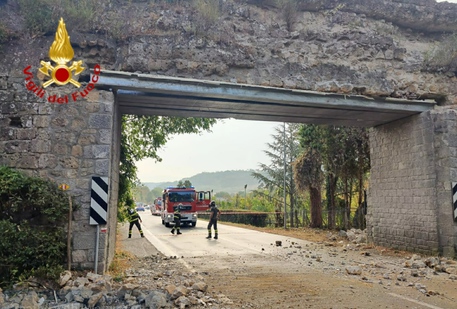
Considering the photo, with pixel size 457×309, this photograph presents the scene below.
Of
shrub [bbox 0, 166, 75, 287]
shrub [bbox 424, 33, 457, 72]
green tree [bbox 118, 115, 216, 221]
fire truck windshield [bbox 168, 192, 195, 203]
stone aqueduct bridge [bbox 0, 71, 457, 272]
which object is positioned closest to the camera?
shrub [bbox 0, 166, 75, 287]

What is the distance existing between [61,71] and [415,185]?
9497mm

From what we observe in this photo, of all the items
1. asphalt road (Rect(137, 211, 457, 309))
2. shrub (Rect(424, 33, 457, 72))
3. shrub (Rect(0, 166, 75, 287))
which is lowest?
asphalt road (Rect(137, 211, 457, 309))

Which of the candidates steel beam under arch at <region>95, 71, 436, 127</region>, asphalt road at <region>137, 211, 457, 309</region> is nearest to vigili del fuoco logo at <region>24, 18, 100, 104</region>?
steel beam under arch at <region>95, 71, 436, 127</region>

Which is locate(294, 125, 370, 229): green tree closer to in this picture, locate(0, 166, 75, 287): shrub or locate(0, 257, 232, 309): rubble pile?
locate(0, 257, 232, 309): rubble pile

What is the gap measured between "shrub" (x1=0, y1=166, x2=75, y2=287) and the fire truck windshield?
1778cm

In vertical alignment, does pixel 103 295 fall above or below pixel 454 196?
below

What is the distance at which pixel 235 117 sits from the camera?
1134 cm

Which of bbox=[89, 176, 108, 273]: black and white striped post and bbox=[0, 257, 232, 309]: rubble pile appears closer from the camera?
bbox=[0, 257, 232, 309]: rubble pile

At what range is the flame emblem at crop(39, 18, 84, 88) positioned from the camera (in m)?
7.60

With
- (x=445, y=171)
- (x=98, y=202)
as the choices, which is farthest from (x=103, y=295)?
(x=445, y=171)

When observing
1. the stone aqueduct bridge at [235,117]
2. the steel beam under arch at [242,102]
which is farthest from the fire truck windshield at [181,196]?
the steel beam under arch at [242,102]

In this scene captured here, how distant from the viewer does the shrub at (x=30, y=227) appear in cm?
616

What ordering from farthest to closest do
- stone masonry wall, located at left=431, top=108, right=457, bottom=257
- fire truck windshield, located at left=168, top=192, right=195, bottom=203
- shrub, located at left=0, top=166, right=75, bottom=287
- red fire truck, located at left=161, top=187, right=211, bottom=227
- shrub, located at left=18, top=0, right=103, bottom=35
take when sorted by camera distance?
fire truck windshield, located at left=168, top=192, right=195, bottom=203, red fire truck, located at left=161, top=187, right=211, bottom=227, stone masonry wall, located at left=431, top=108, right=457, bottom=257, shrub, located at left=18, top=0, right=103, bottom=35, shrub, located at left=0, top=166, right=75, bottom=287

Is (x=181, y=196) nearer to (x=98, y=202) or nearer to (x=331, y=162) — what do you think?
(x=331, y=162)
